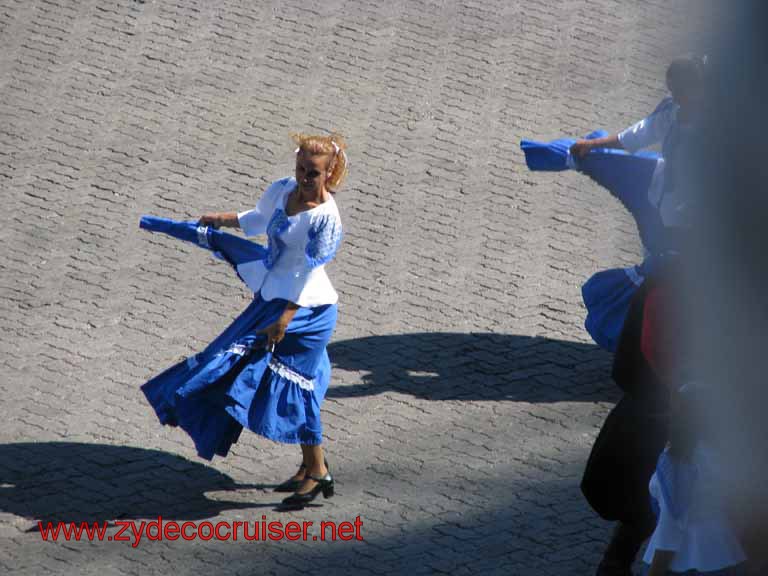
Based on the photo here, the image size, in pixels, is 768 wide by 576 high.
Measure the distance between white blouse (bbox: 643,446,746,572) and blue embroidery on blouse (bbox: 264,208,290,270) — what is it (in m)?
2.50

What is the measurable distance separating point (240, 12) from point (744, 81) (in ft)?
31.9

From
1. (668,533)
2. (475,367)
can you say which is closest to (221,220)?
(475,367)

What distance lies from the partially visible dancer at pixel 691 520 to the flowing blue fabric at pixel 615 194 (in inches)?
109

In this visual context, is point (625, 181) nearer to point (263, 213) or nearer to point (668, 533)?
point (263, 213)

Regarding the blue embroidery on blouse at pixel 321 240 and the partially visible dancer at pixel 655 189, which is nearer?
the blue embroidery on blouse at pixel 321 240

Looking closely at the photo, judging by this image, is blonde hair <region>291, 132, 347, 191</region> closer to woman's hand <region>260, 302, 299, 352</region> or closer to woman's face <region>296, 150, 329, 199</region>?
woman's face <region>296, 150, 329, 199</region>

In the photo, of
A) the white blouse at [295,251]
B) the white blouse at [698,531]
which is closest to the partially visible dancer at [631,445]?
the white blouse at [698,531]

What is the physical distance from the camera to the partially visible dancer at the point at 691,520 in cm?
488

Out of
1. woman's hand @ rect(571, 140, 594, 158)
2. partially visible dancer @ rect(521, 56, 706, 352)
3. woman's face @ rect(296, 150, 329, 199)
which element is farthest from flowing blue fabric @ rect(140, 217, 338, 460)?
woman's hand @ rect(571, 140, 594, 158)

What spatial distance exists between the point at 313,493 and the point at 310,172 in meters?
1.61

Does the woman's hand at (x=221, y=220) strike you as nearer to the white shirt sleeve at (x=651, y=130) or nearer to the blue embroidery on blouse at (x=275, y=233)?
the blue embroidery on blouse at (x=275, y=233)

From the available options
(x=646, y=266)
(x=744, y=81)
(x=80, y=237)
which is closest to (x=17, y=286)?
(x=80, y=237)

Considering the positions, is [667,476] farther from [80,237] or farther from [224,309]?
[80,237]

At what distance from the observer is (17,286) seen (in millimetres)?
8844
